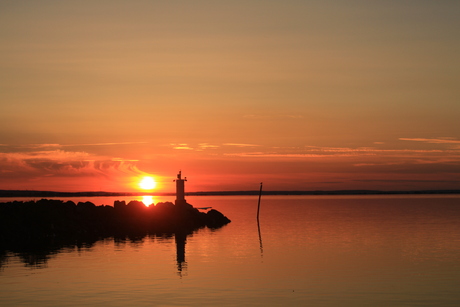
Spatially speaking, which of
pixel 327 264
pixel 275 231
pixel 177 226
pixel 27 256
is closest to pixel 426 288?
pixel 327 264

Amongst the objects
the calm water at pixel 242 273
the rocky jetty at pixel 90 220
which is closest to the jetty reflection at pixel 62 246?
the calm water at pixel 242 273

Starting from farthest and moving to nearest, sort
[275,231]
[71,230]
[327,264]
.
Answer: [275,231]
[71,230]
[327,264]

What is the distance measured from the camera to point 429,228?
54.2 metres

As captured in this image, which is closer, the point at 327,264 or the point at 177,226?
the point at 327,264

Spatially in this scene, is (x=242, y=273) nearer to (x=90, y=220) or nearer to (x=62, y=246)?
(x=62, y=246)

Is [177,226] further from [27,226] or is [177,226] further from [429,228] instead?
[429,228]

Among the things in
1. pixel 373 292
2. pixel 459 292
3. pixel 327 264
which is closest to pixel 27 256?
pixel 327 264

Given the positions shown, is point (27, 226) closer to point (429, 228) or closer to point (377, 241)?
point (377, 241)

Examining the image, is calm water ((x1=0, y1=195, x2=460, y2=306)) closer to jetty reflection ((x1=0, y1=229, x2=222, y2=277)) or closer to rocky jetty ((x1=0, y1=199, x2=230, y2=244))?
jetty reflection ((x1=0, y1=229, x2=222, y2=277))

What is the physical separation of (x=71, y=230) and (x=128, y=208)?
11.3 m

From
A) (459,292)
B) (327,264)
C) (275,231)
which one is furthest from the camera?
(275,231)

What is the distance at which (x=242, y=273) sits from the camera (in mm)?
27828

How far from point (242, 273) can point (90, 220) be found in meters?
27.4

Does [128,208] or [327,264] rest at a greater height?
[128,208]
